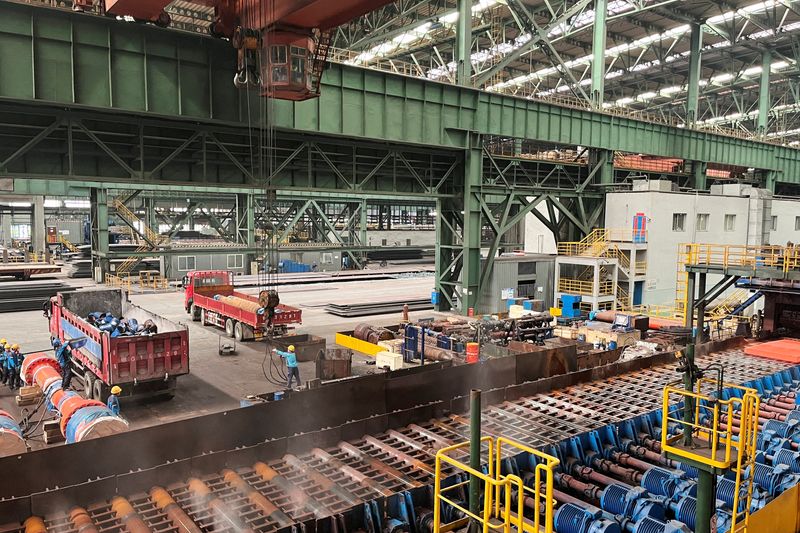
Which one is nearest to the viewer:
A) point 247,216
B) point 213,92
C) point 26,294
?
point 213,92

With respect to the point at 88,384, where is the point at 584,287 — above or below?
above

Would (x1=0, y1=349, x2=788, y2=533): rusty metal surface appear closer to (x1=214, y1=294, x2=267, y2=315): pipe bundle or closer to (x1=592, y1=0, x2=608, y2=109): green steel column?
(x1=214, y1=294, x2=267, y2=315): pipe bundle

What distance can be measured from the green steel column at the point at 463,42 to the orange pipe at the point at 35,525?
20.5m

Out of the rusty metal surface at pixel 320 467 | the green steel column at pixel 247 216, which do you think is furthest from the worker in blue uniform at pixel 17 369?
the green steel column at pixel 247 216

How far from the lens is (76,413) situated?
29.2 ft

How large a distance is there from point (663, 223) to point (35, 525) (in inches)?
1074

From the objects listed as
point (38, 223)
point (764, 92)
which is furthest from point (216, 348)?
point (764, 92)

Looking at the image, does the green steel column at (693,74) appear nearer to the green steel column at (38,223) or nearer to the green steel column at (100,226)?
the green steel column at (100,226)

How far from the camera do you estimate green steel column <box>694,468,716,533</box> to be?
5.16 metres

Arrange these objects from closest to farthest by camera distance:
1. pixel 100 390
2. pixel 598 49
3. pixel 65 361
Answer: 1. pixel 100 390
2. pixel 65 361
3. pixel 598 49

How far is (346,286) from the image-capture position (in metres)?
35.8

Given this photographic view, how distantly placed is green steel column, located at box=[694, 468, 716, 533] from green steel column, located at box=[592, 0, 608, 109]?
2480 centimetres

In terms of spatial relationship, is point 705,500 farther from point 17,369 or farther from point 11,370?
point 11,370

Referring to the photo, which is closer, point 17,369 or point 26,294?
point 17,369
